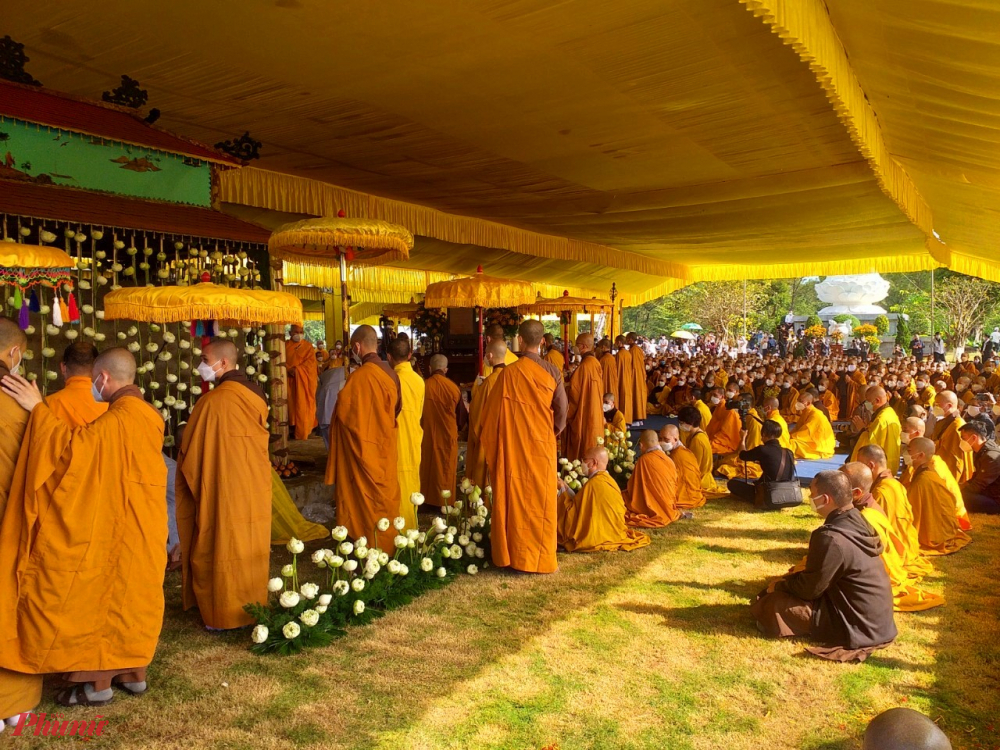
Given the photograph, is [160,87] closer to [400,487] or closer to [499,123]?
[499,123]

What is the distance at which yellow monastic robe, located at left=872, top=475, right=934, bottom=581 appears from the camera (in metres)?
5.07

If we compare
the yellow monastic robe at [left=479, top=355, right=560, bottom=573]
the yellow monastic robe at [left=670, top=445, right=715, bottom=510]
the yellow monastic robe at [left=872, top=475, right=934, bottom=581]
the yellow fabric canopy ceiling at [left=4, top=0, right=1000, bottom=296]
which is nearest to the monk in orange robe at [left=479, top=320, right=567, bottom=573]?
the yellow monastic robe at [left=479, top=355, right=560, bottom=573]

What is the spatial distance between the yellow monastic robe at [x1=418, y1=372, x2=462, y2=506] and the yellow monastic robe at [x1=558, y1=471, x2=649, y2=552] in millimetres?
1602

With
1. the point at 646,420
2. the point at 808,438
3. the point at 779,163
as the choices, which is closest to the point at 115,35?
the point at 779,163

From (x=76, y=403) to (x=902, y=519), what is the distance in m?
5.20

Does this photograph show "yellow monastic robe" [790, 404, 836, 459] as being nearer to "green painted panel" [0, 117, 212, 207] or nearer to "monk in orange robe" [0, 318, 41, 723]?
"green painted panel" [0, 117, 212, 207]

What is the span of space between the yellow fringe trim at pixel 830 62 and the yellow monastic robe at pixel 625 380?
23.7 ft

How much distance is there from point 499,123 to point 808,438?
636 centimetres

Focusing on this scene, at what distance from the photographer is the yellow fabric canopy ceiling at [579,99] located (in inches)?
159

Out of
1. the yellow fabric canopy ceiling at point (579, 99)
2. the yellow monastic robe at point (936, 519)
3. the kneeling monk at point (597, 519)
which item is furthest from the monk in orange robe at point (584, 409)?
the yellow monastic robe at point (936, 519)

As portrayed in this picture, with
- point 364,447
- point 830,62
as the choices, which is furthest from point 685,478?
point 830,62

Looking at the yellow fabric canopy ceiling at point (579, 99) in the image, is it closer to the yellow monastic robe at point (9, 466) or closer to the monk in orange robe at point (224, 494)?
the monk in orange robe at point (224, 494)

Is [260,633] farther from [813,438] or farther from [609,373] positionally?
[609,373]

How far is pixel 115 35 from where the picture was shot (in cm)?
449
